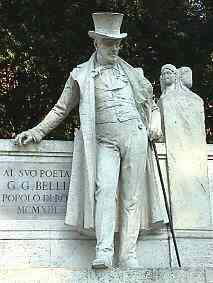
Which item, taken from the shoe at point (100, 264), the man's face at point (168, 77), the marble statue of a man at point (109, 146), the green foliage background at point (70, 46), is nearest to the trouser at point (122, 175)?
the marble statue of a man at point (109, 146)

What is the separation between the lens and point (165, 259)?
27.7 feet

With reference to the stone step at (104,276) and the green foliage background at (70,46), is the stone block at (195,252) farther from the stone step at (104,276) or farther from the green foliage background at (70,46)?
the green foliage background at (70,46)

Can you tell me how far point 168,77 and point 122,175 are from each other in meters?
1.92

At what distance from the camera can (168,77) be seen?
30.7 ft

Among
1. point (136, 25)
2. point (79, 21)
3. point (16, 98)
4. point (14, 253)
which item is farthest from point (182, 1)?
point (14, 253)

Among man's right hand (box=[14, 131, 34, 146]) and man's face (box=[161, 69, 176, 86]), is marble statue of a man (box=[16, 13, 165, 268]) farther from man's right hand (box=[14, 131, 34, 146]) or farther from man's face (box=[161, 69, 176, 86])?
man's face (box=[161, 69, 176, 86])

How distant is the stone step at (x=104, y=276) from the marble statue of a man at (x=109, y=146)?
0.77m

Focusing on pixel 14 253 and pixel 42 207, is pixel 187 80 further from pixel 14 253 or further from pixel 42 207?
pixel 14 253

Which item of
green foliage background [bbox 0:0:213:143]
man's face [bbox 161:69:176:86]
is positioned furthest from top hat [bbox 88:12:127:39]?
green foliage background [bbox 0:0:213:143]

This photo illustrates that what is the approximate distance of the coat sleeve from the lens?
27.7 ft

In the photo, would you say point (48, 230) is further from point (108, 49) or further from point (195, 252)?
point (108, 49)

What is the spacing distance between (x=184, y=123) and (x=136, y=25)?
5.36 m

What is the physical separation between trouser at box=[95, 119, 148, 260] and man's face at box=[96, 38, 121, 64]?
2.78 ft

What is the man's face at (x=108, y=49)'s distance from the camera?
827 cm
